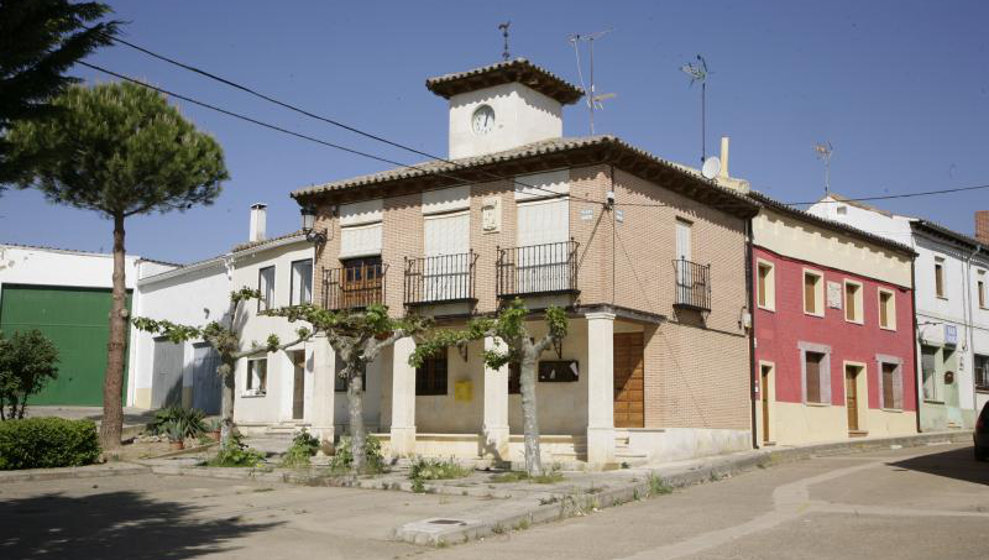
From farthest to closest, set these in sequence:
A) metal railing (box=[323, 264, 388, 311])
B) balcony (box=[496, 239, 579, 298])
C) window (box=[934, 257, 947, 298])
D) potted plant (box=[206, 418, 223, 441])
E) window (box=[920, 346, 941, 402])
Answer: window (box=[934, 257, 947, 298])
window (box=[920, 346, 941, 402])
potted plant (box=[206, 418, 223, 441])
metal railing (box=[323, 264, 388, 311])
balcony (box=[496, 239, 579, 298])

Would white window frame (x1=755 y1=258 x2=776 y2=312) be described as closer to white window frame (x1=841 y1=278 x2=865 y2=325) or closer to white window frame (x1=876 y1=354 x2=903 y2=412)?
white window frame (x1=841 y1=278 x2=865 y2=325)

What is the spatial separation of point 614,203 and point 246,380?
15.4 meters

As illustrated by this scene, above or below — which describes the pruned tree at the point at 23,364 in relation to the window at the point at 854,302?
below

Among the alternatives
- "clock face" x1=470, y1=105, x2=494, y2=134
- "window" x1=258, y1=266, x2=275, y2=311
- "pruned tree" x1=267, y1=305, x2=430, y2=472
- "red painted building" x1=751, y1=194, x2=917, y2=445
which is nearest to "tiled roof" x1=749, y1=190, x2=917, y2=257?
"red painted building" x1=751, y1=194, x2=917, y2=445

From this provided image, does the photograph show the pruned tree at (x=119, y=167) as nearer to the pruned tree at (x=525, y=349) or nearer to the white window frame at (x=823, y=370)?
the pruned tree at (x=525, y=349)

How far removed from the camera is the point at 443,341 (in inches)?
734

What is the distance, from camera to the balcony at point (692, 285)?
71.8 feet

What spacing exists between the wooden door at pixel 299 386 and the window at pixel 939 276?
22038mm

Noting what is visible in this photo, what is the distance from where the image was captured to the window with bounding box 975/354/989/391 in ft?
113

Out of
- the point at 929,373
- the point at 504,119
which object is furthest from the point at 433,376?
the point at 929,373

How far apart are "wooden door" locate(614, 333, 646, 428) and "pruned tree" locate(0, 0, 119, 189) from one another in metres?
15.0

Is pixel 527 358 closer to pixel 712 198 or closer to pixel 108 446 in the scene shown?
pixel 712 198

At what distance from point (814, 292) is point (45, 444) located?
2070cm

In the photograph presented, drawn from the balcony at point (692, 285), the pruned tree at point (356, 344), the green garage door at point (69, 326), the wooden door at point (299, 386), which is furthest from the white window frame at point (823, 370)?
the green garage door at point (69, 326)
